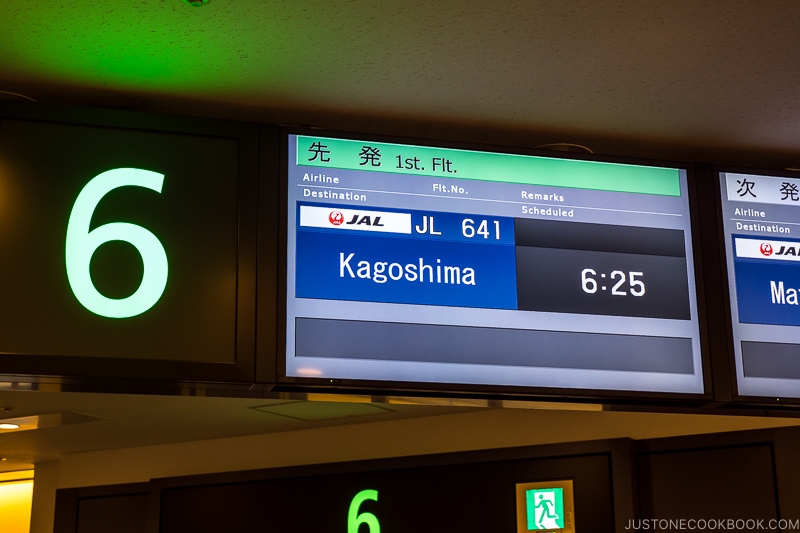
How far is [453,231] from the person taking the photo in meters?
2.22

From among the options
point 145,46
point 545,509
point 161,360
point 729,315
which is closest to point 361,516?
point 545,509

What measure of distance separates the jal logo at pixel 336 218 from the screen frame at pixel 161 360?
167 millimetres

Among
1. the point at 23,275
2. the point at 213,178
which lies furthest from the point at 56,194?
the point at 213,178

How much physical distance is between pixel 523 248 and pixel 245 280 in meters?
0.64

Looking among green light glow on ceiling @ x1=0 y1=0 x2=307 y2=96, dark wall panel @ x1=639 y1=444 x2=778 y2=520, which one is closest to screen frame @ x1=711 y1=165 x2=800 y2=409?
green light glow on ceiling @ x1=0 y1=0 x2=307 y2=96

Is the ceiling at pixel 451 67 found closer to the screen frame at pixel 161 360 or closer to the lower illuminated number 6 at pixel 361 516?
the screen frame at pixel 161 360

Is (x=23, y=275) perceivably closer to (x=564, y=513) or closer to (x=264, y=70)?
(x=264, y=70)

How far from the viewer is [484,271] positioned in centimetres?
221

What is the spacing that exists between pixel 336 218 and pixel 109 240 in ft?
1.60

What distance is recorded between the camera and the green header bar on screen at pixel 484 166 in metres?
2.23

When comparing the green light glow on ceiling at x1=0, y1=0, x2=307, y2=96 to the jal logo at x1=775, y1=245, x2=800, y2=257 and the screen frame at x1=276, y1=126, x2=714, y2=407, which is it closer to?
the screen frame at x1=276, y1=126, x2=714, y2=407

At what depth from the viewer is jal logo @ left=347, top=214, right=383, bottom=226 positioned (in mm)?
2170

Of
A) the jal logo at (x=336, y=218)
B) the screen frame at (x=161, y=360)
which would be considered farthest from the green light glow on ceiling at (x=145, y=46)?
the jal logo at (x=336, y=218)

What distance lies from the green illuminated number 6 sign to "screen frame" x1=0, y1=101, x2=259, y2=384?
11 cm
